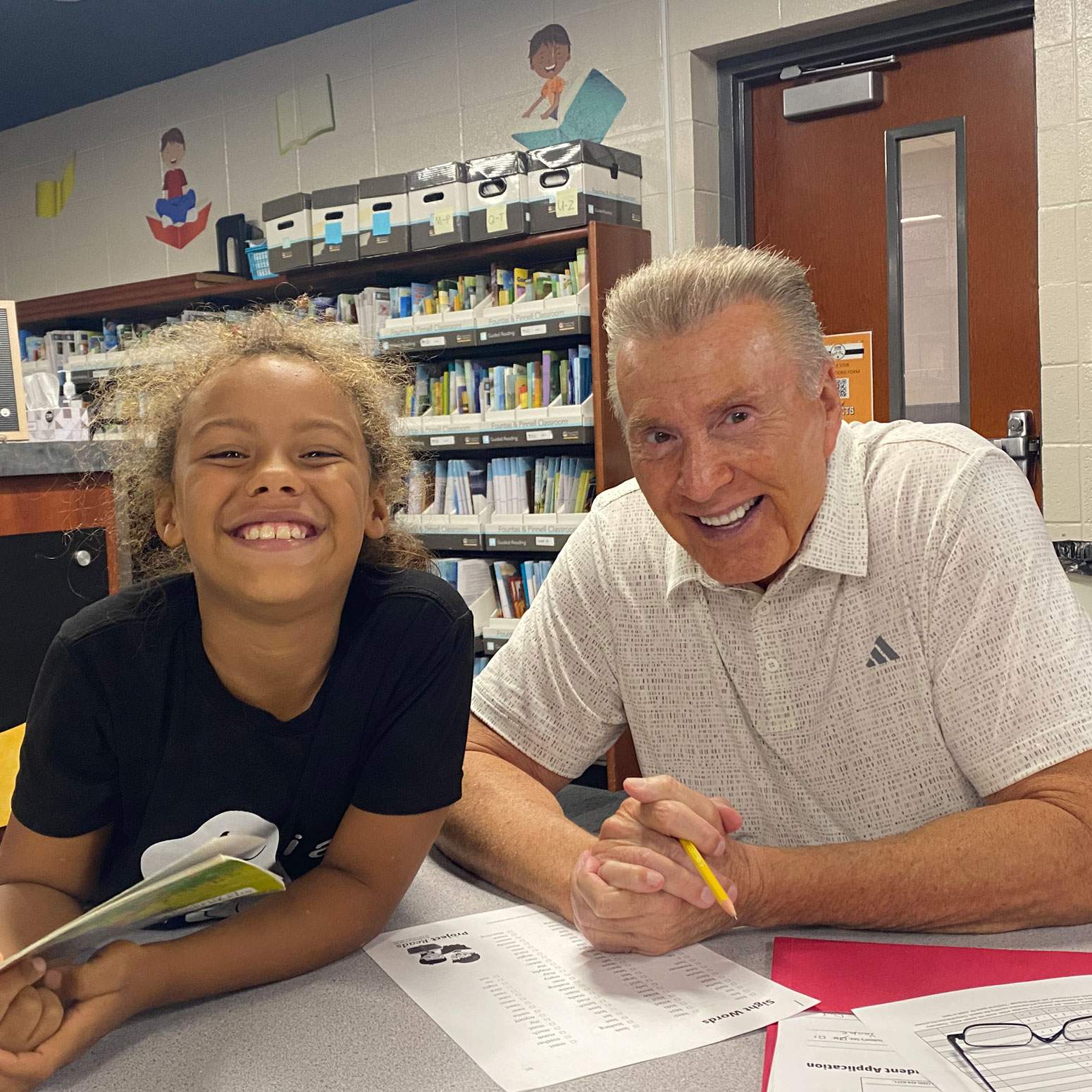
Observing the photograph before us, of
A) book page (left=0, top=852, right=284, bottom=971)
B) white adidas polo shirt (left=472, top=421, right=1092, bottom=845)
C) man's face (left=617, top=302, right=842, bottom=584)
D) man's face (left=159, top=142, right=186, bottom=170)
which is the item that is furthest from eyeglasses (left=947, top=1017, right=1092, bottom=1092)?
man's face (left=159, top=142, right=186, bottom=170)

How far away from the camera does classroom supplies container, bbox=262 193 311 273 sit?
465cm

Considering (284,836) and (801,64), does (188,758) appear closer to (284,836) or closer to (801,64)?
(284,836)

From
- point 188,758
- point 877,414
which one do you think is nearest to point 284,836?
point 188,758

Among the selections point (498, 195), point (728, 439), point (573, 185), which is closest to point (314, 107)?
point (498, 195)

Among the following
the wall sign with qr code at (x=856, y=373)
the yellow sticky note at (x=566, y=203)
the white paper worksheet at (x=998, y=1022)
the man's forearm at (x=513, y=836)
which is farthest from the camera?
the wall sign with qr code at (x=856, y=373)

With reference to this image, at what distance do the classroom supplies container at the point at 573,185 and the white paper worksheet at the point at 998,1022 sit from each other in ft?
11.3

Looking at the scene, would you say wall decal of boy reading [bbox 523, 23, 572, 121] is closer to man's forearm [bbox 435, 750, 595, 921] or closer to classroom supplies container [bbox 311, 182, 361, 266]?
classroom supplies container [bbox 311, 182, 361, 266]

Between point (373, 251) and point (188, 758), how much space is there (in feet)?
11.8

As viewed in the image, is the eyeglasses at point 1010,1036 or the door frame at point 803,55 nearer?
the eyeglasses at point 1010,1036

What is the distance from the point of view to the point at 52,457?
78.6 inches

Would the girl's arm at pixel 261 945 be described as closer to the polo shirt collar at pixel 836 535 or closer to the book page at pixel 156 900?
the book page at pixel 156 900

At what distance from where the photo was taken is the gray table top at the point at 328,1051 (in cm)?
83

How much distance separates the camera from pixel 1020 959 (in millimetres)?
1001

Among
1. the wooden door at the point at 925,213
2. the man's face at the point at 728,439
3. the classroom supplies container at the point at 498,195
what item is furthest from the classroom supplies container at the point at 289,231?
the man's face at the point at 728,439
